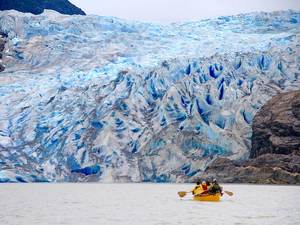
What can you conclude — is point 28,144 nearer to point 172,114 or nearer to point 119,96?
point 119,96

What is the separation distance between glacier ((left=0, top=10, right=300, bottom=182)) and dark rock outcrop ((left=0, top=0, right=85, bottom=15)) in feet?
86.5

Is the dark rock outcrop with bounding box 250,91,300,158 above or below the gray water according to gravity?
below

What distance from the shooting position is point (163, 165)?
61531 mm

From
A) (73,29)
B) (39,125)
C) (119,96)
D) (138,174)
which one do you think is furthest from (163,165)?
(73,29)

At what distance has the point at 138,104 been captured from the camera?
65.8 metres

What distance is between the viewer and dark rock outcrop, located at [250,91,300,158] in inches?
2441

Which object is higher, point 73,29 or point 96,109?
point 73,29

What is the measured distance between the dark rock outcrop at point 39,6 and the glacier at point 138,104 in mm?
26374

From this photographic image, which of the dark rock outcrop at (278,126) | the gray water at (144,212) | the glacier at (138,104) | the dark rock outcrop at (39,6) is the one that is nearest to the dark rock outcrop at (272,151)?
the dark rock outcrop at (278,126)

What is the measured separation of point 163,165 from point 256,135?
31.0ft

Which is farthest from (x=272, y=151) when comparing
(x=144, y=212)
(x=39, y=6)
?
(x=39, y=6)

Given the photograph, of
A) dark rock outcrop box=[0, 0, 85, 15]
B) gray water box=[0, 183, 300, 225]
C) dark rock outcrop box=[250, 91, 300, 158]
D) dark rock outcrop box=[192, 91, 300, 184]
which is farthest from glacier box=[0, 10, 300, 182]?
dark rock outcrop box=[0, 0, 85, 15]

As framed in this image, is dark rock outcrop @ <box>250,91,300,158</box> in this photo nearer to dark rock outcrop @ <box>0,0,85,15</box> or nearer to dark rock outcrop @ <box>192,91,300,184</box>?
dark rock outcrop @ <box>192,91,300,184</box>

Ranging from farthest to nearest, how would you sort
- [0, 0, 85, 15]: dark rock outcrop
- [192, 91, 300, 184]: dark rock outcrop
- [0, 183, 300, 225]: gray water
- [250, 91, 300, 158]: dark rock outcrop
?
1. [0, 0, 85, 15]: dark rock outcrop
2. [250, 91, 300, 158]: dark rock outcrop
3. [192, 91, 300, 184]: dark rock outcrop
4. [0, 183, 300, 225]: gray water
